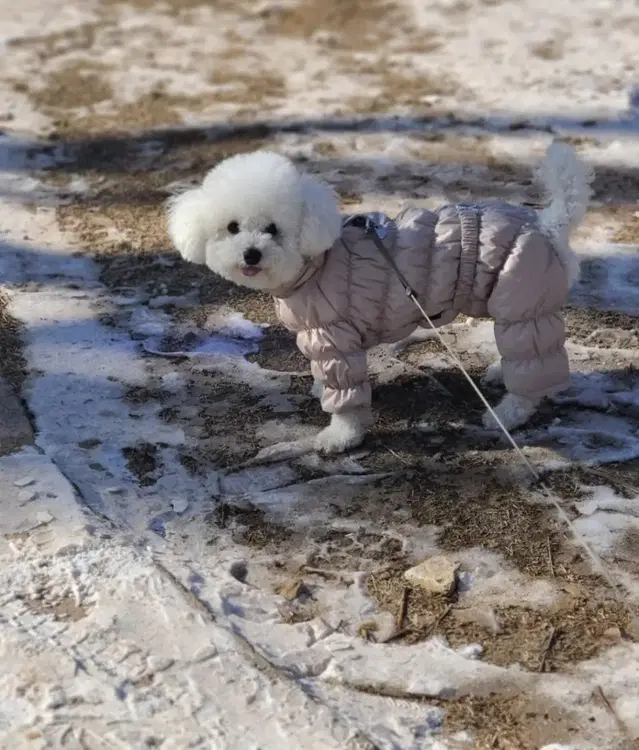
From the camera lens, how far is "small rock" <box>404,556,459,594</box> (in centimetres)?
287

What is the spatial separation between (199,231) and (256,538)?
94 cm

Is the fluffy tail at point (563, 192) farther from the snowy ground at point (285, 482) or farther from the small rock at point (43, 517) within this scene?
the small rock at point (43, 517)

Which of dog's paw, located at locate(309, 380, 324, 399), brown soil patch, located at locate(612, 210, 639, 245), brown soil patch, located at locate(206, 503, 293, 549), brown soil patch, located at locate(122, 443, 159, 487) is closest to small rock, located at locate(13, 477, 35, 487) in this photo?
brown soil patch, located at locate(122, 443, 159, 487)

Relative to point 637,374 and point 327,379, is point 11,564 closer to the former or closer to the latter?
point 327,379

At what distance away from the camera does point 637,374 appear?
12.8 feet

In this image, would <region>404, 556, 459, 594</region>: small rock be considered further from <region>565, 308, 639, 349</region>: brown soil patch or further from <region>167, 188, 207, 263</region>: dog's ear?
<region>565, 308, 639, 349</region>: brown soil patch

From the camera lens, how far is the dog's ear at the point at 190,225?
3.08 metres

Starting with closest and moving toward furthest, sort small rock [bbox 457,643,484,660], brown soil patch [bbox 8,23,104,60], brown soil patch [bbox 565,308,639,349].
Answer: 1. small rock [bbox 457,643,484,660]
2. brown soil patch [bbox 565,308,639,349]
3. brown soil patch [bbox 8,23,104,60]

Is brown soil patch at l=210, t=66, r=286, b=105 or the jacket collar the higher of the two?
brown soil patch at l=210, t=66, r=286, b=105

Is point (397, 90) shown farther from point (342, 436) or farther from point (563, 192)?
point (342, 436)

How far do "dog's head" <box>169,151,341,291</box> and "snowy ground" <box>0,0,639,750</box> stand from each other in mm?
733

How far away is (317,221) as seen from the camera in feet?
9.96

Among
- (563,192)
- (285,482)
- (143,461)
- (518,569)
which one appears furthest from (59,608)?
(563,192)

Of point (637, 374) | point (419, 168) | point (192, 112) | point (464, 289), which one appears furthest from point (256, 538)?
point (192, 112)
